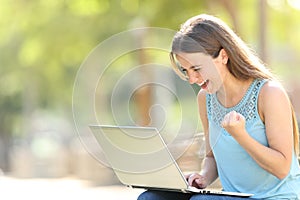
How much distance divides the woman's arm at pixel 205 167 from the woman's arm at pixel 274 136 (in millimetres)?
387

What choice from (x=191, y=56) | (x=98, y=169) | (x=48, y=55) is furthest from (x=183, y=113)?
(x=48, y=55)

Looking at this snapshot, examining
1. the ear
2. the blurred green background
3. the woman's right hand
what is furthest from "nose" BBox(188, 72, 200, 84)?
the blurred green background

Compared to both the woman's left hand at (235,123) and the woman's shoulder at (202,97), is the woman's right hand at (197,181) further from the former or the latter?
the woman's left hand at (235,123)

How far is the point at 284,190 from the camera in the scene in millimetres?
2910

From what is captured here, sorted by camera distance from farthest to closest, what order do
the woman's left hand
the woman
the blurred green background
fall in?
the blurred green background → the woman → the woman's left hand

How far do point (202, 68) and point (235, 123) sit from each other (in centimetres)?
30

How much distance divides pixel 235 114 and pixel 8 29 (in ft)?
44.0

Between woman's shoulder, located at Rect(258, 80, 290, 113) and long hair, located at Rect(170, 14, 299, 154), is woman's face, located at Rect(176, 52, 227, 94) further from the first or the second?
woman's shoulder, located at Rect(258, 80, 290, 113)

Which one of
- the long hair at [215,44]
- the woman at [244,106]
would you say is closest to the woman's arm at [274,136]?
the woman at [244,106]

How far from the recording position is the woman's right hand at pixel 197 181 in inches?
124

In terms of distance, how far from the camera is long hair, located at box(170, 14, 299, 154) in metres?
2.89

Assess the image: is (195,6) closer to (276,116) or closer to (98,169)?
(98,169)

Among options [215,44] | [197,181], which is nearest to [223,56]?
[215,44]

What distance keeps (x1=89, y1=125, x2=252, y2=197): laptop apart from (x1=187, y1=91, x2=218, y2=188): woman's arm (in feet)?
0.65
